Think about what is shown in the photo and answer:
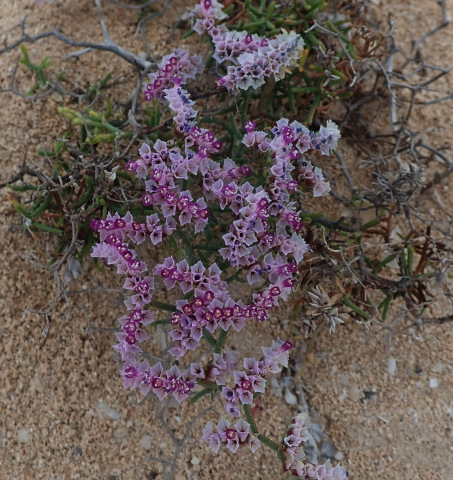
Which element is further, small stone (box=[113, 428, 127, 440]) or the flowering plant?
small stone (box=[113, 428, 127, 440])

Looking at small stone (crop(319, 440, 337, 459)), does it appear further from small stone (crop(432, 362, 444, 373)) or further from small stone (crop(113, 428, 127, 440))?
small stone (crop(113, 428, 127, 440))

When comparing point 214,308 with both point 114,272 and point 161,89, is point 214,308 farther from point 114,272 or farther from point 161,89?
point 161,89

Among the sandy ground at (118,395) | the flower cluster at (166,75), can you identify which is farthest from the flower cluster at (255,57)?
the sandy ground at (118,395)

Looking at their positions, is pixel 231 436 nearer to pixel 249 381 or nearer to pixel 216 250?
pixel 249 381

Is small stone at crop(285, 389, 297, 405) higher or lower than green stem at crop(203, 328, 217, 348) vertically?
lower

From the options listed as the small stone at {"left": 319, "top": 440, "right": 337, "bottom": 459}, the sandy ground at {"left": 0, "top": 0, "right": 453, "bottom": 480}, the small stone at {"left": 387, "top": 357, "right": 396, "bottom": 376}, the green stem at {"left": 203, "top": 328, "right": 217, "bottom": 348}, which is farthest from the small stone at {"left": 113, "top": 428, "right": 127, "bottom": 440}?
the small stone at {"left": 387, "top": 357, "right": 396, "bottom": 376}

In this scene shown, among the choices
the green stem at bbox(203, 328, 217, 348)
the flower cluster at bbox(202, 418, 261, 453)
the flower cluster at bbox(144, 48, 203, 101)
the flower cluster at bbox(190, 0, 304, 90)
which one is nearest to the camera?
the flower cluster at bbox(202, 418, 261, 453)
